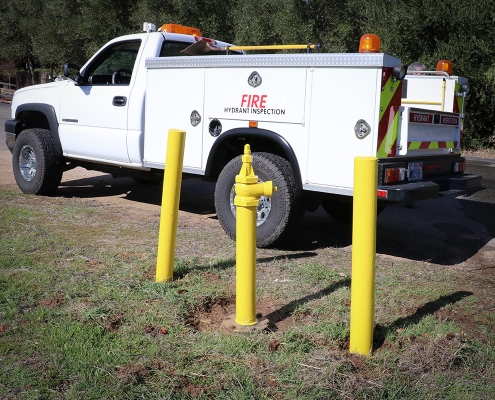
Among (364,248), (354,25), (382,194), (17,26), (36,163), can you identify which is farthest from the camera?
(17,26)

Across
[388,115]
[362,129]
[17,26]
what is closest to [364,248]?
[362,129]

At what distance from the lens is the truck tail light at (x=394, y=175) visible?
531cm

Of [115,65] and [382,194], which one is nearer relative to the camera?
[382,194]

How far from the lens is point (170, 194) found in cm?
468

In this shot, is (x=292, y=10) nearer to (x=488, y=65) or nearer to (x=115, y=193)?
(x=488, y=65)

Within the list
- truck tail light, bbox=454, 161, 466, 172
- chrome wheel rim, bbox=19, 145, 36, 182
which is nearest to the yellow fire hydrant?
truck tail light, bbox=454, 161, 466, 172

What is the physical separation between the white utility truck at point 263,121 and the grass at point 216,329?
788mm

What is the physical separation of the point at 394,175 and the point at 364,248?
2009mm

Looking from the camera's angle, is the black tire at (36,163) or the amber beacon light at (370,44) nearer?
the amber beacon light at (370,44)

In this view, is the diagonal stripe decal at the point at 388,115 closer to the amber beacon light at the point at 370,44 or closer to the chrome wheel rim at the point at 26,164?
the amber beacon light at the point at 370,44

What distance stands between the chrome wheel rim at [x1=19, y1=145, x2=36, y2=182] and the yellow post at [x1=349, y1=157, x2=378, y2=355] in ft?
19.9

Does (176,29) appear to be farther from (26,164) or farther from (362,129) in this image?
(362,129)

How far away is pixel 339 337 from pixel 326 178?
2.01 metres

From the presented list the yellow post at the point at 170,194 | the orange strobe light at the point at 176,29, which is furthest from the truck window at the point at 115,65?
the yellow post at the point at 170,194
